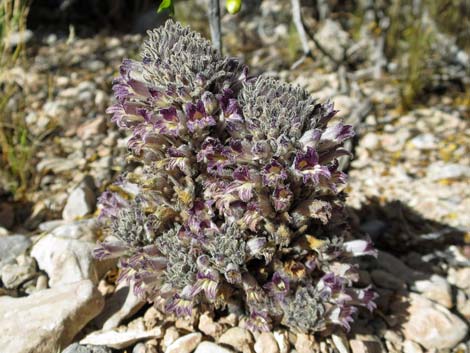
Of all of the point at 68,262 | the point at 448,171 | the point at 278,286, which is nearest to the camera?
the point at 278,286

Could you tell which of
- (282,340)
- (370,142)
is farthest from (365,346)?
(370,142)

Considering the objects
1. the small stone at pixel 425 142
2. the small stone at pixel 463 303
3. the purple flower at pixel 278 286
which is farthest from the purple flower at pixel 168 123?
the small stone at pixel 425 142

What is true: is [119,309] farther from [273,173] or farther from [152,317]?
[273,173]

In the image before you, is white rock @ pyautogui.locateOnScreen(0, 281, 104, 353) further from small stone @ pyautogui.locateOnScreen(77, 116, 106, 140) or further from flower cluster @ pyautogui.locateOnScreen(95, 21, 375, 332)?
small stone @ pyautogui.locateOnScreen(77, 116, 106, 140)

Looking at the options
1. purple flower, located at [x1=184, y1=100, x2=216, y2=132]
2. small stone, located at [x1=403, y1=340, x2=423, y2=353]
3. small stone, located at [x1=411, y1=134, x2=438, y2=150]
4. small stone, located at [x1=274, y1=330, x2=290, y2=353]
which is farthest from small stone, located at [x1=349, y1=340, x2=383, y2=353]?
small stone, located at [x1=411, y1=134, x2=438, y2=150]

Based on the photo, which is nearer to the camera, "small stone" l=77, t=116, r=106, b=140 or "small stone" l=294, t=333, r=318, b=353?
"small stone" l=294, t=333, r=318, b=353

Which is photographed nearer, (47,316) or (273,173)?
(273,173)

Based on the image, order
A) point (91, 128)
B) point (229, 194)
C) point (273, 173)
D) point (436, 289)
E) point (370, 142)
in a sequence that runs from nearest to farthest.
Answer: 1. point (273, 173)
2. point (229, 194)
3. point (436, 289)
4. point (91, 128)
5. point (370, 142)
